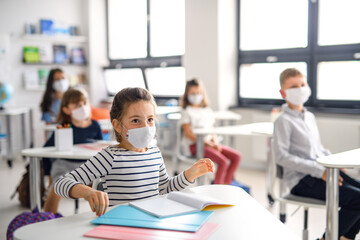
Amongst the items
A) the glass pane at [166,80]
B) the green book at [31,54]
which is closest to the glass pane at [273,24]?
the glass pane at [166,80]

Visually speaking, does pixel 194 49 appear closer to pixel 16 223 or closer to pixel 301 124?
pixel 301 124

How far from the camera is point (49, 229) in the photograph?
46.8 inches

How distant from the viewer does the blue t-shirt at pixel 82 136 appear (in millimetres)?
3076

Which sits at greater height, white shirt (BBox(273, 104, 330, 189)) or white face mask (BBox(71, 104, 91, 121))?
white face mask (BBox(71, 104, 91, 121))

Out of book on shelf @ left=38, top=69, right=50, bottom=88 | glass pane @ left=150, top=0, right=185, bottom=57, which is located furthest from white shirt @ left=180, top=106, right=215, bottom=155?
book on shelf @ left=38, top=69, right=50, bottom=88

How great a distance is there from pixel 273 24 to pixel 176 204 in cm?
431

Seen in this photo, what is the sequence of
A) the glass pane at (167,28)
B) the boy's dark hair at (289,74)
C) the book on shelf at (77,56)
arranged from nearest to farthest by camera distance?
1. the boy's dark hair at (289,74)
2. the glass pane at (167,28)
3. the book on shelf at (77,56)

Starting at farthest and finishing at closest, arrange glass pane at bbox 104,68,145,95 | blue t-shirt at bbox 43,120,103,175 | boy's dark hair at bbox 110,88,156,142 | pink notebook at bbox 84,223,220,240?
1. glass pane at bbox 104,68,145,95
2. blue t-shirt at bbox 43,120,103,175
3. boy's dark hair at bbox 110,88,156,142
4. pink notebook at bbox 84,223,220,240

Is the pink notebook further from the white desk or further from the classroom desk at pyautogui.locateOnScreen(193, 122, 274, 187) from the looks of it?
the classroom desk at pyautogui.locateOnScreen(193, 122, 274, 187)

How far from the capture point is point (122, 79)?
7.36 m

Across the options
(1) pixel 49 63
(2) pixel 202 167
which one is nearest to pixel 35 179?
(2) pixel 202 167

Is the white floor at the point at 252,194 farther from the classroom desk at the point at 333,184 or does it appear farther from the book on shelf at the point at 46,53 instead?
the book on shelf at the point at 46,53

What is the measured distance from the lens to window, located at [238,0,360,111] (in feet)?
14.9

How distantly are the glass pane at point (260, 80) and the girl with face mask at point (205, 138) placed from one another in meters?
1.32
